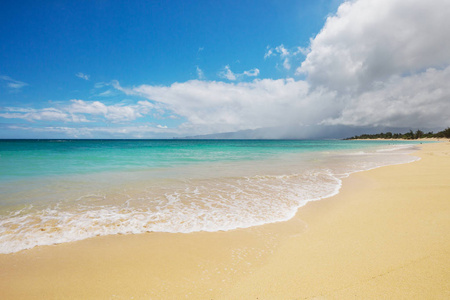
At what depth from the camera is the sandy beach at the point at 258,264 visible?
2891 mm

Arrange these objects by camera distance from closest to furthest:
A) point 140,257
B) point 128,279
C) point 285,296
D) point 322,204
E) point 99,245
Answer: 1. point 285,296
2. point 128,279
3. point 140,257
4. point 99,245
5. point 322,204

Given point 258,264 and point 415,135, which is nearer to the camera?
point 258,264

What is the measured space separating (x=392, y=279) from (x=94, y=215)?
720 cm

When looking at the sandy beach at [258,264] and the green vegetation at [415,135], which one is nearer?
the sandy beach at [258,264]

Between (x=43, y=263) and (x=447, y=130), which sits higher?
(x=447, y=130)

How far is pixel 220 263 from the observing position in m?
3.65

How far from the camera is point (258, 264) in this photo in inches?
141

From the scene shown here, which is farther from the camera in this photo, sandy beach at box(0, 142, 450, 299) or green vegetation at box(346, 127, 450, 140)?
green vegetation at box(346, 127, 450, 140)

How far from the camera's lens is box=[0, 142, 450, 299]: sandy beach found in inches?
114

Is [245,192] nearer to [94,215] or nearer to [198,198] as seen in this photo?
[198,198]

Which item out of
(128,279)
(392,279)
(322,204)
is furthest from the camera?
Result: (322,204)

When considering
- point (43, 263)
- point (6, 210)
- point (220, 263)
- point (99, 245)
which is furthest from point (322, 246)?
point (6, 210)

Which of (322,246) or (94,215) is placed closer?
(322,246)

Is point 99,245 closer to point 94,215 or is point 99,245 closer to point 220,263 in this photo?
point 94,215
